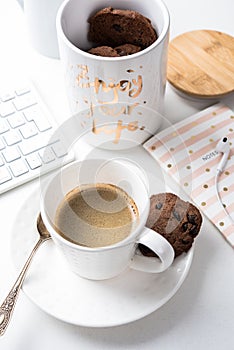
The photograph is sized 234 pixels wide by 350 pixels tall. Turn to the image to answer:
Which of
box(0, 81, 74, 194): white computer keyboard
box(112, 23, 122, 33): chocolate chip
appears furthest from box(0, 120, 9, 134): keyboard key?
box(112, 23, 122, 33): chocolate chip

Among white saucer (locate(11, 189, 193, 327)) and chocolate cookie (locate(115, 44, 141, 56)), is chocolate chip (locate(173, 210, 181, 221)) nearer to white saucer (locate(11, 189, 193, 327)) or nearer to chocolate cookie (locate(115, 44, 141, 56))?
white saucer (locate(11, 189, 193, 327))

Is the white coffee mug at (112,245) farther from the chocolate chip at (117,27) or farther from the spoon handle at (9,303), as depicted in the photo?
the chocolate chip at (117,27)

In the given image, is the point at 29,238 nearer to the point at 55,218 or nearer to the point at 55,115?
the point at 55,218

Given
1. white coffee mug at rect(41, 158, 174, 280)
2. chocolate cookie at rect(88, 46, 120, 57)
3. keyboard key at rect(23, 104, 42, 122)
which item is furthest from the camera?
keyboard key at rect(23, 104, 42, 122)

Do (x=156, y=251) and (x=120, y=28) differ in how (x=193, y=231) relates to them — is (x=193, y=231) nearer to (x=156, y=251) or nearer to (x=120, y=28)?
(x=156, y=251)

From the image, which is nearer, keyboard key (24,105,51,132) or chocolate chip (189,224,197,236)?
chocolate chip (189,224,197,236)

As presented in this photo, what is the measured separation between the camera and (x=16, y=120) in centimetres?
83

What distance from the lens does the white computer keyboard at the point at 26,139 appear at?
0.78m

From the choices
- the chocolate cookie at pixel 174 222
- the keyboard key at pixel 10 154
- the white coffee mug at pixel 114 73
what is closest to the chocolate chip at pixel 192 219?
the chocolate cookie at pixel 174 222

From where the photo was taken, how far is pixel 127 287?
67 cm

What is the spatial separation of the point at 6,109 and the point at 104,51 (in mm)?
186

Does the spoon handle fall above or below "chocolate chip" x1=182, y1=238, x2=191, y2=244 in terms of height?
below

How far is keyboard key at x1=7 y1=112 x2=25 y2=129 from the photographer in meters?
0.83

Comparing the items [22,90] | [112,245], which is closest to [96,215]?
[112,245]
